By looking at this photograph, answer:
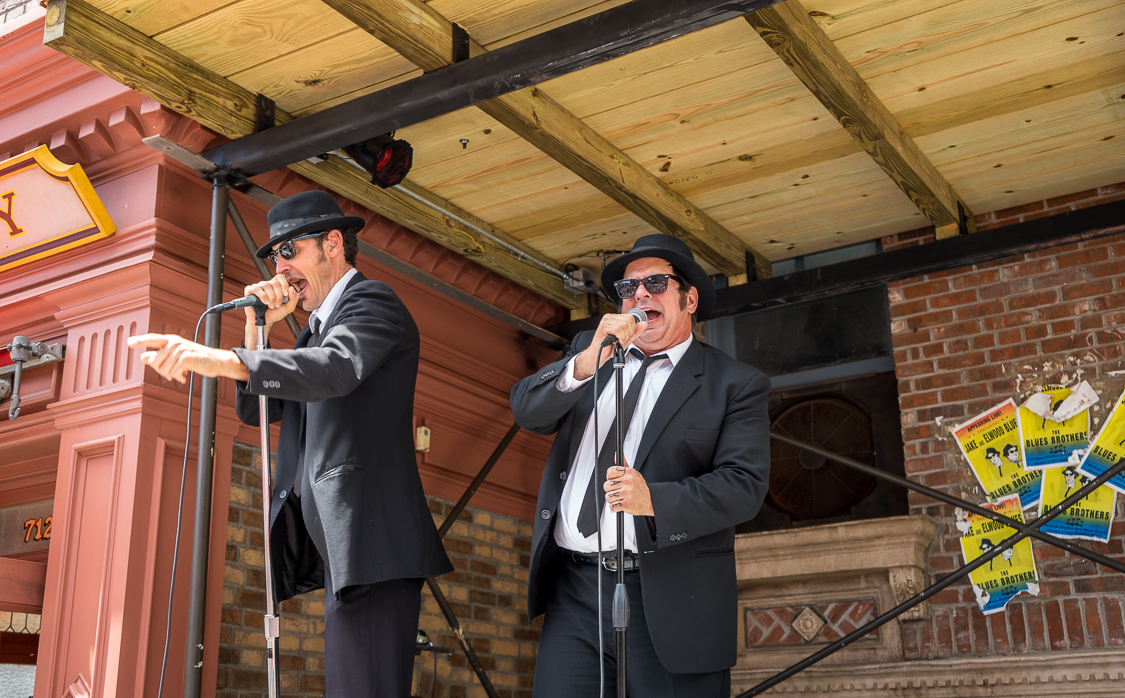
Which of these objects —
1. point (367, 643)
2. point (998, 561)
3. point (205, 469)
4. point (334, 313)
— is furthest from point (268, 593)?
point (998, 561)

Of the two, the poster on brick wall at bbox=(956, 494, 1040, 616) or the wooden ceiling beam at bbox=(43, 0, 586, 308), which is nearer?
the wooden ceiling beam at bbox=(43, 0, 586, 308)

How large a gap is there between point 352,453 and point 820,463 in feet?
10.3

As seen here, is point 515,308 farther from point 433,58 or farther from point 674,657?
point 674,657

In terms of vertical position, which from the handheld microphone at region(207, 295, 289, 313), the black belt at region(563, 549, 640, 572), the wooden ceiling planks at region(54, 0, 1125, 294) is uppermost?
the wooden ceiling planks at region(54, 0, 1125, 294)

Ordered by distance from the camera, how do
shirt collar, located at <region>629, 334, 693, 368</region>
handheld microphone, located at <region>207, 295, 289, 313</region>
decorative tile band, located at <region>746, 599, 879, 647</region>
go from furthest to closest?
decorative tile band, located at <region>746, 599, 879, 647</region>
shirt collar, located at <region>629, 334, 693, 368</region>
handheld microphone, located at <region>207, 295, 289, 313</region>

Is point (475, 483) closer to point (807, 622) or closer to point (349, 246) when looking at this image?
point (807, 622)

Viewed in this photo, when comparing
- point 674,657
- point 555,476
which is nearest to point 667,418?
point 555,476

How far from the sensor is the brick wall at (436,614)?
12.7 feet

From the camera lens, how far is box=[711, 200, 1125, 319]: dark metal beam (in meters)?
4.24

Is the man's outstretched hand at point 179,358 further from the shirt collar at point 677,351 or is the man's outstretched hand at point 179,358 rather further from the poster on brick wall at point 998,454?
the poster on brick wall at point 998,454

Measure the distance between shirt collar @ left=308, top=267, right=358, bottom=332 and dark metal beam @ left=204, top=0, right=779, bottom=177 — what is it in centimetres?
86

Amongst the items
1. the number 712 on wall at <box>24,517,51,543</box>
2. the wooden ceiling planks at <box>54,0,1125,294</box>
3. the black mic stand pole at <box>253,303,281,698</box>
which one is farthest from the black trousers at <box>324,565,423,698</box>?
the number 712 on wall at <box>24,517,51,543</box>

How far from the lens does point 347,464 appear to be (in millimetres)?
2451

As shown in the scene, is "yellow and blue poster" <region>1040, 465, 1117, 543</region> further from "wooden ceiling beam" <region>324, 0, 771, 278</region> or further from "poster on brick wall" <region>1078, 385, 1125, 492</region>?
"wooden ceiling beam" <region>324, 0, 771, 278</region>
